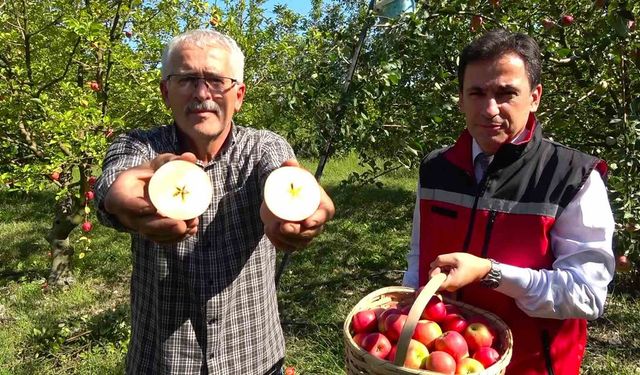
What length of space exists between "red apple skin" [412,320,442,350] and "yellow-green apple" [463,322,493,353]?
0.07 meters

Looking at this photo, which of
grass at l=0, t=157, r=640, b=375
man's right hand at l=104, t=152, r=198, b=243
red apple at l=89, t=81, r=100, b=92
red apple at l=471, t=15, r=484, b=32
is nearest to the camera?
man's right hand at l=104, t=152, r=198, b=243

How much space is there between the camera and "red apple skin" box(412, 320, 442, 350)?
126 cm

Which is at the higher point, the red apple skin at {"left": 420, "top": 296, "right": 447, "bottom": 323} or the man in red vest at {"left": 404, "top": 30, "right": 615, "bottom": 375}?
the man in red vest at {"left": 404, "top": 30, "right": 615, "bottom": 375}

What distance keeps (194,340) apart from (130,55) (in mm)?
2765

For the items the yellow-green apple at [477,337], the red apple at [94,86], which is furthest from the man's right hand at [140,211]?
the red apple at [94,86]

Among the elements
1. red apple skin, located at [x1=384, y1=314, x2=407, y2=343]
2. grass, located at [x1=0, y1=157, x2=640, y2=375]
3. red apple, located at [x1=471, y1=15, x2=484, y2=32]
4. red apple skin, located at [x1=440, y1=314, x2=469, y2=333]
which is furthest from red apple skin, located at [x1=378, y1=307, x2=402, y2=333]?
red apple, located at [x1=471, y1=15, x2=484, y2=32]

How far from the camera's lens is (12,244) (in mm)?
5914

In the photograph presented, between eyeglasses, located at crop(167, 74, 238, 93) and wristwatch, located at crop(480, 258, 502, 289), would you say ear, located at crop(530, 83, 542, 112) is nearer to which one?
wristwatch, located at crop(480, 258, 502, 289)

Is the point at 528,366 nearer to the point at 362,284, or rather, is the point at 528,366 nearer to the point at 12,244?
the point at 362,284

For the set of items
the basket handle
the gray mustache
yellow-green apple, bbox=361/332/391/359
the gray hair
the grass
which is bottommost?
the grass

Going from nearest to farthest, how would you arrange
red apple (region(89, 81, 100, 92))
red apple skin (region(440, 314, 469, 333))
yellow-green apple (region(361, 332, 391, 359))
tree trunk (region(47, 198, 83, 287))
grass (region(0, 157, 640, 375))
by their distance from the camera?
yellow-green apple (region(361, 332, 391, 359)) → red apple skin (region(440, 314, 469, 333)) → grass (region(0, 157, 640, 375)) → red apple (region(89, 81, 100, 92)) → tree trunk (region(47, 198, 83, 287))

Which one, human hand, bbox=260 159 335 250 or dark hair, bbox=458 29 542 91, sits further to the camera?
dark hair, bbox=458 29 542 91

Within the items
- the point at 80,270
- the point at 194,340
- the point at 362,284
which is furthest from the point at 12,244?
the point at 194,340

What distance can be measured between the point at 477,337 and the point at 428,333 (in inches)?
4.5
